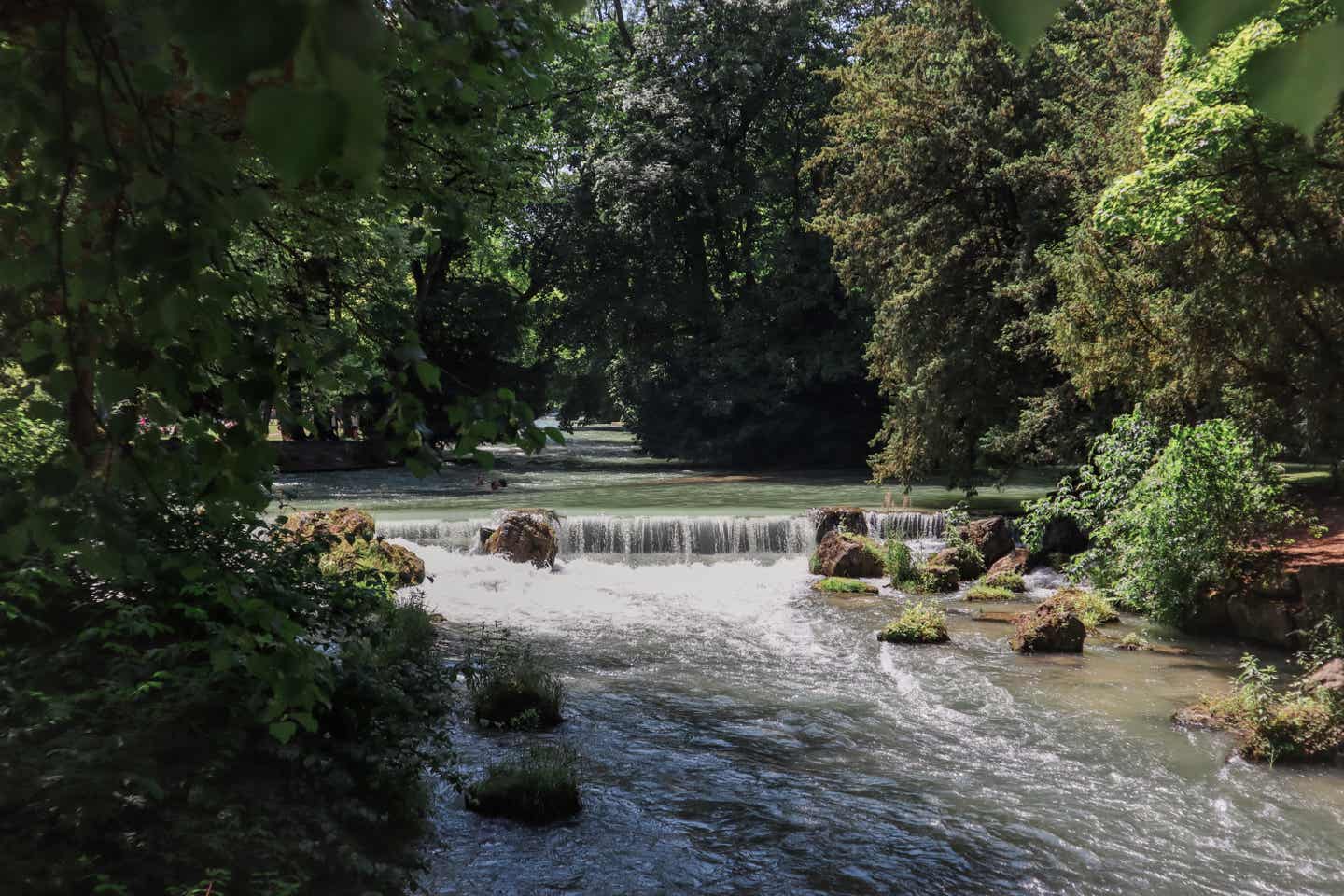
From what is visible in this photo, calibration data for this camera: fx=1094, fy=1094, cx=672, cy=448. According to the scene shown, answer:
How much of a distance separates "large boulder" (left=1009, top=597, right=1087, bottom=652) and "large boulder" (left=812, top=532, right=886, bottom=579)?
5.58 metres

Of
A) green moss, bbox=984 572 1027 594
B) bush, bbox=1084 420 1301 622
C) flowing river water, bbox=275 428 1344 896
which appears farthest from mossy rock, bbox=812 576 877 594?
bush, bbox=1084 420 1301 622

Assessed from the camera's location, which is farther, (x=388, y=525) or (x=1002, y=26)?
(x=388, y=525)

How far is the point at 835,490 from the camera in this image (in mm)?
29172

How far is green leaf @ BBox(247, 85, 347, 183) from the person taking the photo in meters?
0.95

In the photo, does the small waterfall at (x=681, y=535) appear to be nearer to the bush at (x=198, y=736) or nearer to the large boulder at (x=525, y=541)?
the large boulder at (x=525, y=541)

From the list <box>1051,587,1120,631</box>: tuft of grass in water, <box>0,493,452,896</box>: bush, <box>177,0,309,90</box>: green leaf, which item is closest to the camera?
<box>177,0,309,90</box>: green leaf

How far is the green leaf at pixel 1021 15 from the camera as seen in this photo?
1.00 m

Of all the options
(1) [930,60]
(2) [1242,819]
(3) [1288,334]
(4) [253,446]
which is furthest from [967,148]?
(4) [253,446]

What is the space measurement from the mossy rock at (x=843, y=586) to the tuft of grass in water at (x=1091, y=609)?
317cm

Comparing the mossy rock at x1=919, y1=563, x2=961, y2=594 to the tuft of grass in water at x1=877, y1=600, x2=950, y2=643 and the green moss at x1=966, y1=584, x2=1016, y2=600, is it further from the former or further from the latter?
the tuft of grass in water at x1=877, y1=600, x2=950, y2=643

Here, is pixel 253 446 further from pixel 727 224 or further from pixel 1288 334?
pixel 727 224

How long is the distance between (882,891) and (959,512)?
46.1 ft

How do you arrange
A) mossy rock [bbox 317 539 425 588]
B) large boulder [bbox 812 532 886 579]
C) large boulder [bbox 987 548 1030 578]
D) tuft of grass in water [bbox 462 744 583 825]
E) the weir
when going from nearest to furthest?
1. tuft of grass in water [bbox 462 744 583 825]
2. mossy rock [bbox 317 539 425 588]
3. large boulder [bbox 987 548 1030 578]
4. large boulder [bbox 812 532 886 579]
5. the weir

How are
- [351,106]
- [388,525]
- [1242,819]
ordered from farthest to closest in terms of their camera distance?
1. [388,525]
2. [1242,819]
3. [351,106]
